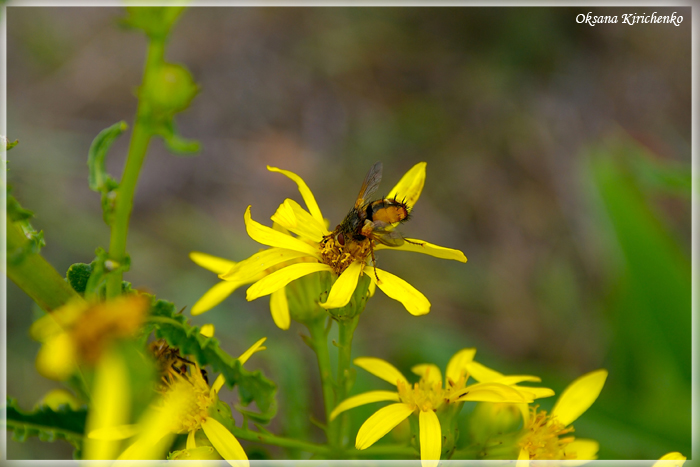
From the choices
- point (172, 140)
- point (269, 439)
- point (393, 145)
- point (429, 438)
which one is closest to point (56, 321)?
point (172, 140)

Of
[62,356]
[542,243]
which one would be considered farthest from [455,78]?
[62,356]

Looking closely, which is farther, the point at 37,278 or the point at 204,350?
the point at 204,350

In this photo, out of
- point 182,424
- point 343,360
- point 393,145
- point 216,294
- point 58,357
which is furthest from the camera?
point 393,145

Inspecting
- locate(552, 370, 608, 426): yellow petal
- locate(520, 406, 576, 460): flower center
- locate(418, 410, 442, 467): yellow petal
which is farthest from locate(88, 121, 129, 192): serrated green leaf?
locate(552, 370, 608, 426): yellow petal

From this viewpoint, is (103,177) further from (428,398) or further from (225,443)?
(428,398)

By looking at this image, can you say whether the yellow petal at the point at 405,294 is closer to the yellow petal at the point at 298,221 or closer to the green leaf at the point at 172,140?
the yellow petal at the point at 298,221

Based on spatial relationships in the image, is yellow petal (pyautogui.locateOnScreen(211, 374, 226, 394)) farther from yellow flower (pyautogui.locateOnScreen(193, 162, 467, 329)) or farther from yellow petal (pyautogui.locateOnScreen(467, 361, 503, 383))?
yellow petal (pyautogui.locateOnScreen(467, 361, 503, 383))
